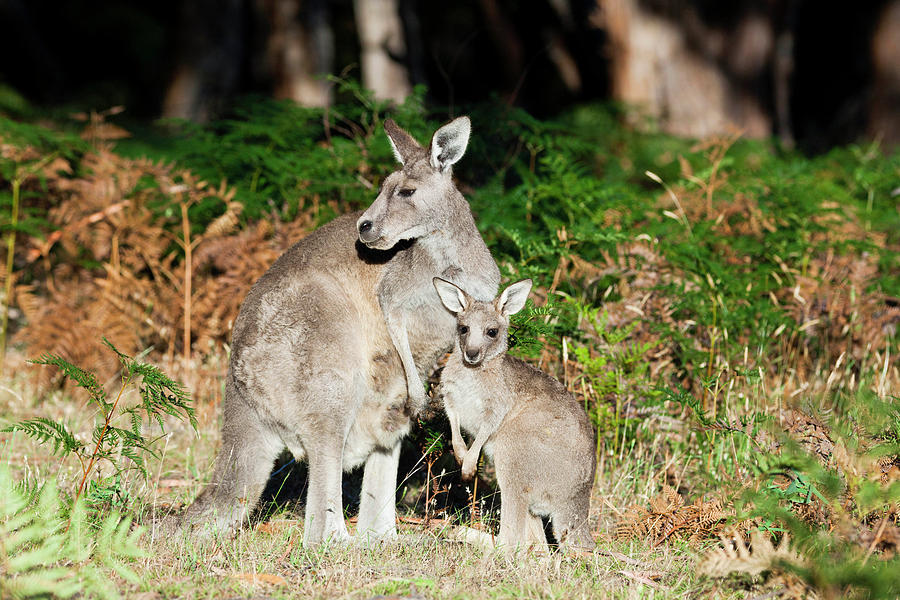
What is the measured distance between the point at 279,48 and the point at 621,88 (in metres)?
5.32

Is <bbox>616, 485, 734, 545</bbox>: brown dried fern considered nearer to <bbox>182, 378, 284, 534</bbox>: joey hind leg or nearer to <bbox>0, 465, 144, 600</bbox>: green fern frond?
<bbox>182, 378, 284, 534</bbox>: joey hind leg

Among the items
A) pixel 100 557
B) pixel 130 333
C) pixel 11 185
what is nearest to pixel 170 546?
pixel 100 557

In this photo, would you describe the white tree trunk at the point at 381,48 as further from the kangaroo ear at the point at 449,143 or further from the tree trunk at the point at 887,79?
the tree trunk at the point at 887,79

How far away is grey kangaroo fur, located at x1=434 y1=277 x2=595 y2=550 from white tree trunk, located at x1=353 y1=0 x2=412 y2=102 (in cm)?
688

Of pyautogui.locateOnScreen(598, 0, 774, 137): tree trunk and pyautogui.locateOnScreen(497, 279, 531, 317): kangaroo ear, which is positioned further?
pyautogui.locateOnScreen(598, 0, 774, 137): tree trunk

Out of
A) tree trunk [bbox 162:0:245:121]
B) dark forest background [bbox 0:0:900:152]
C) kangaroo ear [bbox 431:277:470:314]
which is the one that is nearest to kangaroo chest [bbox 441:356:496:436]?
kangaroo ear [bbox 431:277:470:314]

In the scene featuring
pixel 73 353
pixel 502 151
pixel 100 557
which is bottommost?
pixel 100 557

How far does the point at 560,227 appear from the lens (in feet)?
18.4

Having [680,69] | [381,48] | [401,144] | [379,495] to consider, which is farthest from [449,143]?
[680,69]

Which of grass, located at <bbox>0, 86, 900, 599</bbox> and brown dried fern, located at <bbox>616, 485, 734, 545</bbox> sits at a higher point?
grass, located at <bbox>0, 86, 900, 599</bbox>

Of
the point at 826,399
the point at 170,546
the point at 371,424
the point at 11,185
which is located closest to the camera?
the point at 170,546

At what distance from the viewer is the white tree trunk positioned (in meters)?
10.8

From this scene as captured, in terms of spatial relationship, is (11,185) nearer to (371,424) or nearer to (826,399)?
(371,424)

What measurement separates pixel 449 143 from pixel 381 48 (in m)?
6.84
